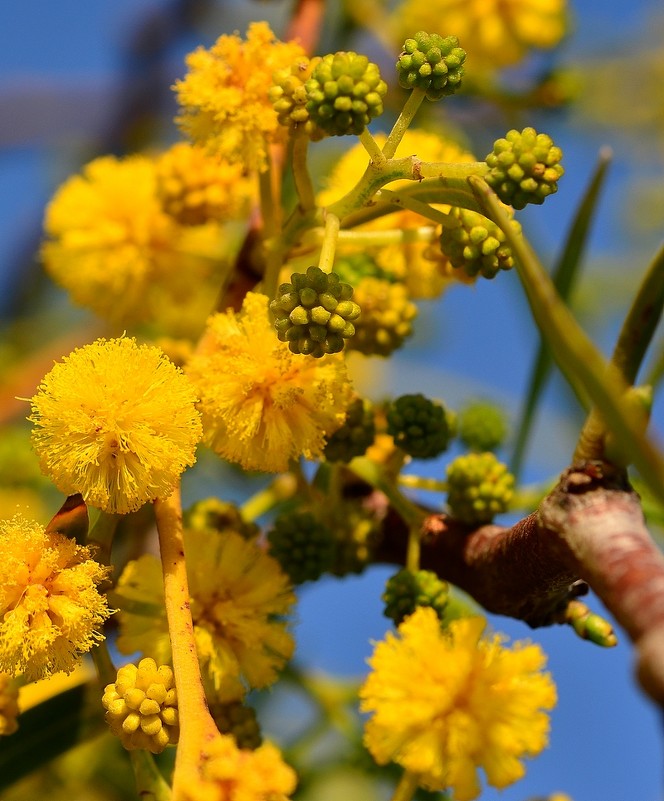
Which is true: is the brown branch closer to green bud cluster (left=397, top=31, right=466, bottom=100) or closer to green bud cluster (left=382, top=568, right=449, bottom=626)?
green bud cluster (left=382, top=568, right=449, bottom=626)

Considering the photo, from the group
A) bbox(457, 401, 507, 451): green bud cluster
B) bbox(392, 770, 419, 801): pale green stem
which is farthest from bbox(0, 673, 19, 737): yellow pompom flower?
bbox(457, 401, 507, 451): green bud cluster


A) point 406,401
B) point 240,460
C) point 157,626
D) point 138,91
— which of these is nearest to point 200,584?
point 157,626

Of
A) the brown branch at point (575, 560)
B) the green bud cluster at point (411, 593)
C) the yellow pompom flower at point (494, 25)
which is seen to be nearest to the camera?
the brown branch at point (575, 560)

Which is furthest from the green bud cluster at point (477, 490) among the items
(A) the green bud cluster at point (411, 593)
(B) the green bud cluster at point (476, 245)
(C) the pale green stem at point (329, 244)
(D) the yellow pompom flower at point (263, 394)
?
(C) the pale green stem at point (329, 244)

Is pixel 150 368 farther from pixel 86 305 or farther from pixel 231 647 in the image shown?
pixel 86 305

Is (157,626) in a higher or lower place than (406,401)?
lower

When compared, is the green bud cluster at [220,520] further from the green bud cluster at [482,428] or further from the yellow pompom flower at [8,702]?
the green bud cluster at [482,428]
